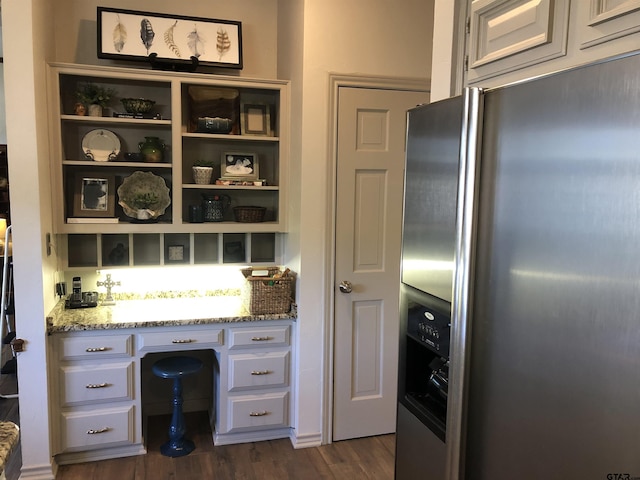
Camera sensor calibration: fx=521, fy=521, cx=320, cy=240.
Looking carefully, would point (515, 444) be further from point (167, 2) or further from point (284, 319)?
point (167, 2)

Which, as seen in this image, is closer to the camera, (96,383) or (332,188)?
(96,383)

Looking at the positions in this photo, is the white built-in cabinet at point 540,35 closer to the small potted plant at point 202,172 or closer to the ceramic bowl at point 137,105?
the small potted plant at point 202,172

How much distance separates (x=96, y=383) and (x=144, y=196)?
106 centimetres

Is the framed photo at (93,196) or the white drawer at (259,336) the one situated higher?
the framed photo at (93,196)

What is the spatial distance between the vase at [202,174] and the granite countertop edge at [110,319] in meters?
0.78

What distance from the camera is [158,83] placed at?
10.0 feet

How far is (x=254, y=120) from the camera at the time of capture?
3236 millimetres

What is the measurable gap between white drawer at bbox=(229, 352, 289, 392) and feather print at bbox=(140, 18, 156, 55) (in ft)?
6.03

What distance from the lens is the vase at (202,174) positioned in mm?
3080

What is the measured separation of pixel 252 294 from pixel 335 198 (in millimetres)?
726

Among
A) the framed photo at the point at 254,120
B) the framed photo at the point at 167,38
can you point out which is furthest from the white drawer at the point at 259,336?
the framed photo at the point at 167,38

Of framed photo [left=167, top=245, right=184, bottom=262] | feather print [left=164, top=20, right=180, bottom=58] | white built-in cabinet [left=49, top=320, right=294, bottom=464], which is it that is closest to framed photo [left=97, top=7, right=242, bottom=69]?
feather print [left=164, top=20, right=180, bottom=58]

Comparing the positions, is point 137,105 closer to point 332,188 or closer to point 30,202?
point 30,202

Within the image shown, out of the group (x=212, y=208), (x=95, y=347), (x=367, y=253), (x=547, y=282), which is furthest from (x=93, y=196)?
(x=547, y=282)
